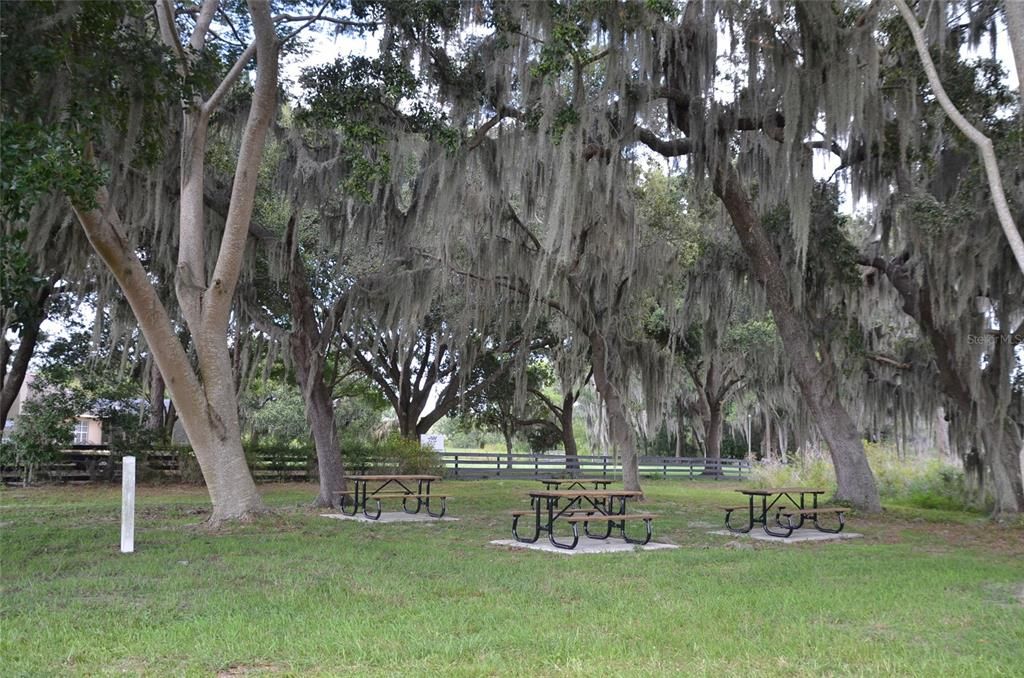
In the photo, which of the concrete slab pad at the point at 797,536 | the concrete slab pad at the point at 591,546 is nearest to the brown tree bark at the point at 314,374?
the concrete slab pad at the point at 591,546

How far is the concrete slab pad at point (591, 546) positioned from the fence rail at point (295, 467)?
12317 mm

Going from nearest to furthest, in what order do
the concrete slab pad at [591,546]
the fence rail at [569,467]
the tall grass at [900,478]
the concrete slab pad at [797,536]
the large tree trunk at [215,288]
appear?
1. the concrete slab pad at [591,546]
2. the large tree trunk at [215,288]
3. the concrete slab pad at [797,536]
4. the tall grass at [900,478]
5. the fence rail at [569,467]

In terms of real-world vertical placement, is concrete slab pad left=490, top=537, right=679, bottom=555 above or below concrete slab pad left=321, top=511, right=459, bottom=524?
above

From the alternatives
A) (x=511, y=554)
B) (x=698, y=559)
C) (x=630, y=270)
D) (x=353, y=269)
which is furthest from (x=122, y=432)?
(x=698, y=559)

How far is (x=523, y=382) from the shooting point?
763 inches

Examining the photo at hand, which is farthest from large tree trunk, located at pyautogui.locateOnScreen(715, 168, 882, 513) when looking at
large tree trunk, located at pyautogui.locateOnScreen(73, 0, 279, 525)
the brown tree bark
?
large tree trunk, located at pyautogui.locateOnScreen(73, 0, 279, 525)

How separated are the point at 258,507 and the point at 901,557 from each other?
6.89 metres

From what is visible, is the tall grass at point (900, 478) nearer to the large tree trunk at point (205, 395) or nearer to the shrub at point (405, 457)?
the shrub at point (405, 457)

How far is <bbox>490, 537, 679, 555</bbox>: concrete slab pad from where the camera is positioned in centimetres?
826

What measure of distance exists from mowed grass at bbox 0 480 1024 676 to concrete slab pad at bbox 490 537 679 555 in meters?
0.28

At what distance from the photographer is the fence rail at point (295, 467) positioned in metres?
18.1

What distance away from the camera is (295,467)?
20656 mm

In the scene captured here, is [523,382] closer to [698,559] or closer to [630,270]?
[630,270]

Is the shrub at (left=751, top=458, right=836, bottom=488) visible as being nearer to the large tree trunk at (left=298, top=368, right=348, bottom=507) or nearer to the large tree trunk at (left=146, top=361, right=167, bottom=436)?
the large tree trunk at (left=298, top=368, right=348, bottom=507)
